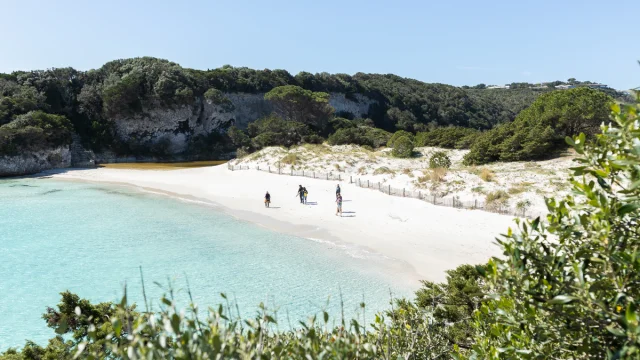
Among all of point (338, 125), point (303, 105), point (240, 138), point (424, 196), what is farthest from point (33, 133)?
point (424, 196)

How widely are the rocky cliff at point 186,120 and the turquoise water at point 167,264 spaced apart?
32.0 m

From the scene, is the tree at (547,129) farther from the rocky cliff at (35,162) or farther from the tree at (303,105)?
the rocky cliff at (35,162)

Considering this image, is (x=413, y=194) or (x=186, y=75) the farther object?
(x=186, y=75)

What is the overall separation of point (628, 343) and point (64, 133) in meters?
52.8

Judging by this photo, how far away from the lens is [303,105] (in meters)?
56.7

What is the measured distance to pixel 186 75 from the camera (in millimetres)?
55312

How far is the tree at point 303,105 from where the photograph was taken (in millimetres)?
55594

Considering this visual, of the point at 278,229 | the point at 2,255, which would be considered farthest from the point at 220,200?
the point at 2,255

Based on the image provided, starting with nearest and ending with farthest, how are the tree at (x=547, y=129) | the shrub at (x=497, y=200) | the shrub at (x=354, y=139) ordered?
the shrub at (x=497, y=200), the tree at (x=547, y=129), the shrub at (x=354, y=139)

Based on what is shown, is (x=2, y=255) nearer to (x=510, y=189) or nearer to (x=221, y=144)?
(x=510, y=189)

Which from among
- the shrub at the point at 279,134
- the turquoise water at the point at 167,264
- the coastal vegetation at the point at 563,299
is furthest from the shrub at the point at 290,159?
the coastal vegetation at the point at 563,299

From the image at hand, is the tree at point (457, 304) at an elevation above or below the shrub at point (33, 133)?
below

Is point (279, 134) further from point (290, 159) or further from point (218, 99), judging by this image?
point (218, 99)

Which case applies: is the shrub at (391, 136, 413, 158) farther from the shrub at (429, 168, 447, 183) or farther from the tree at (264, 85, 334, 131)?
the tree at (264, 85, 334, 131)
